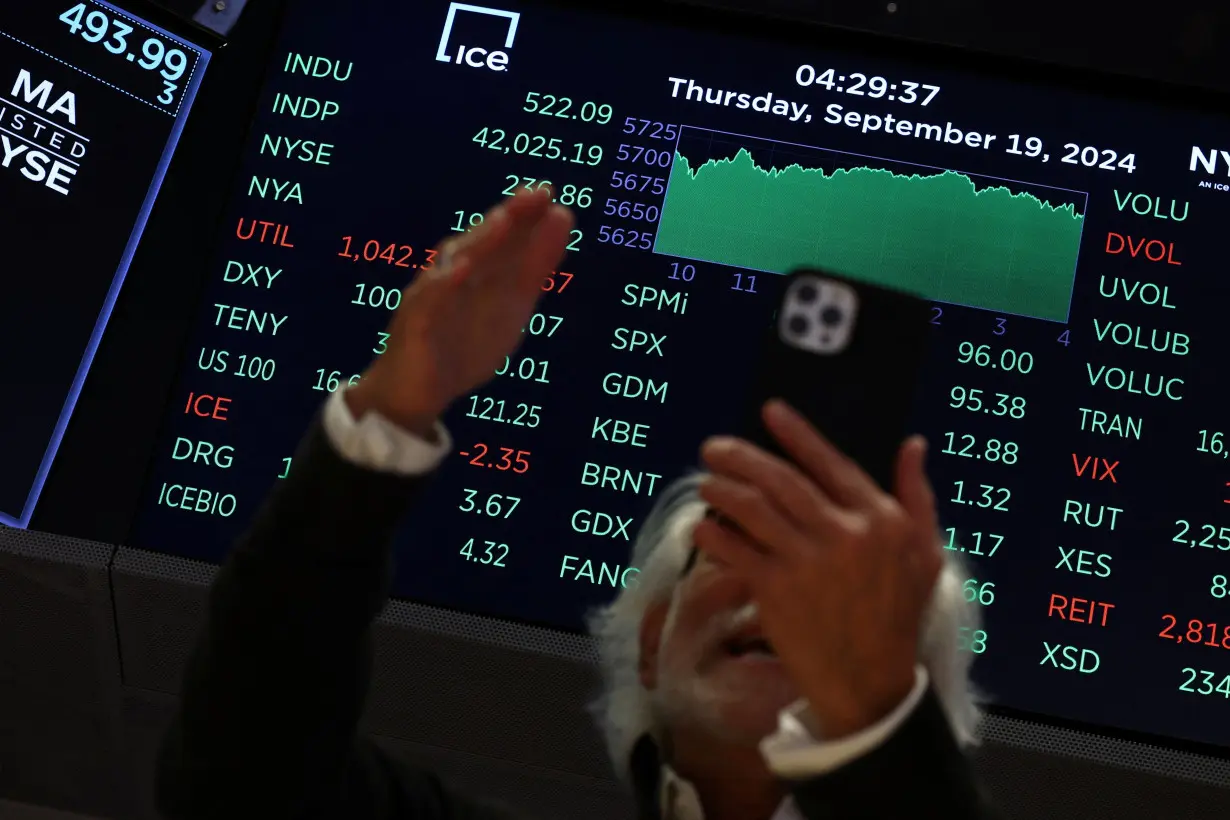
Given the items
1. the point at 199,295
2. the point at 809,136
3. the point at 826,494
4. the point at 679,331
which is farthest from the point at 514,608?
the point at 826,494

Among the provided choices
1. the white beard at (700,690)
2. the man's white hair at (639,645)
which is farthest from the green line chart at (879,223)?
the white beard at (700,690)

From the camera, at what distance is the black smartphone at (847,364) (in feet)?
2.71

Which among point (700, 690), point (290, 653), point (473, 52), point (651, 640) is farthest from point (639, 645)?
point (473, 52)

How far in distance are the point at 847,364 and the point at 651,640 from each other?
51 cm

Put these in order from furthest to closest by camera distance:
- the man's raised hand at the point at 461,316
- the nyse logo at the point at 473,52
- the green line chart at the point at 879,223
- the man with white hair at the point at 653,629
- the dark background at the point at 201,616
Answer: the nyse logo at the point at 473,52 → the green line chart at the point at 879,223 → the dark background at the point at 201,616 → the man's raised hand at the point at 461,316 → the man with white hair at the point at 653,629

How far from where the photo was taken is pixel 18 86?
2.09m

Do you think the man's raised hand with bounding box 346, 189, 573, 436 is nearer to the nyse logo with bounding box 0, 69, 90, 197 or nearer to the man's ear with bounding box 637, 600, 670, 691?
the man's ear with bounding box 637, 600, 670, 691

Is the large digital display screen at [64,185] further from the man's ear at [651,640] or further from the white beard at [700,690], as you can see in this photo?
the white beard at [700,690]

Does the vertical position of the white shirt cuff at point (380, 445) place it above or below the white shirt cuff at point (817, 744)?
above

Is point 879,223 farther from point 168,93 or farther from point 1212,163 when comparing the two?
point 168,93

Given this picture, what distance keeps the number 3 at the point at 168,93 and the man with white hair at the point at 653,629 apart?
124 centimetres

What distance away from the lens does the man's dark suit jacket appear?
93 centimetres

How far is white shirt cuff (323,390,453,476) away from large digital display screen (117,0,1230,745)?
1.04 meters

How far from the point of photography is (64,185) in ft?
6.90
